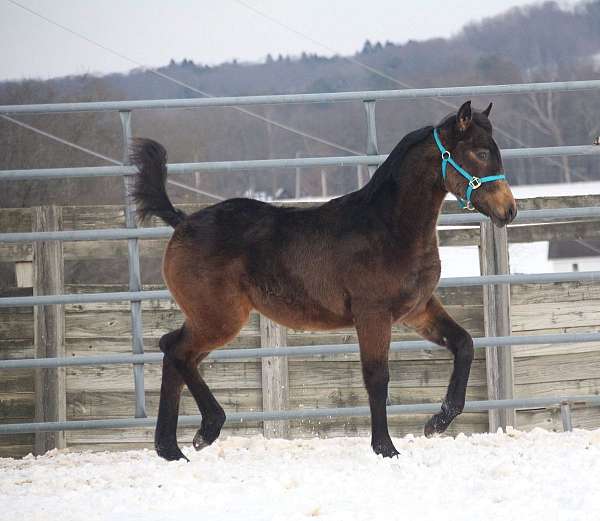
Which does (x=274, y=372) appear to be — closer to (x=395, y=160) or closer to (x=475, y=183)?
(x=395, y=160)

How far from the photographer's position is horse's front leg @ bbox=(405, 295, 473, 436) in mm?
3996

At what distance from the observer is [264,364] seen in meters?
5.77

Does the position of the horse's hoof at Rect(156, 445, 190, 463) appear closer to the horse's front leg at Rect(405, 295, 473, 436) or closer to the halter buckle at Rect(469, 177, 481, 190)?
the horse's front leg at Rect(405, 295, 473, 436)

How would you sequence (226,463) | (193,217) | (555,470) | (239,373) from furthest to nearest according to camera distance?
(239,373)
(193,217)
(226,463)
(555,470)

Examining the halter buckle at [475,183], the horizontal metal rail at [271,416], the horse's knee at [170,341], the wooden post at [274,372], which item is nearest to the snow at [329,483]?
the horizontal metal rail at [271,416]

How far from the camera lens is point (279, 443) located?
439cm

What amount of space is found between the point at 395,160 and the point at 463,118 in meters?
0.37

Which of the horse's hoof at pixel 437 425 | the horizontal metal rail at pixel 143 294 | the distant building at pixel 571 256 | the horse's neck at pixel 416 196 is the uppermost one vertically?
the horse's neck at pixel 416 196

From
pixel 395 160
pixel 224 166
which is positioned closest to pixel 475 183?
pixel 395 160

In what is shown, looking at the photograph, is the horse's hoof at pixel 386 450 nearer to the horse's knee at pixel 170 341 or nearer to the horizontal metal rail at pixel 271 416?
the horizontal metal rail at pixel 271 416

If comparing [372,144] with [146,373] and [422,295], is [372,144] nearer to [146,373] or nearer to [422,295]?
[422,295]

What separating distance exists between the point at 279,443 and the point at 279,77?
54.6 ft

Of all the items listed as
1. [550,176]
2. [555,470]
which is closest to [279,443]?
[555,470]

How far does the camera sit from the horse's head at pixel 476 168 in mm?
3715
